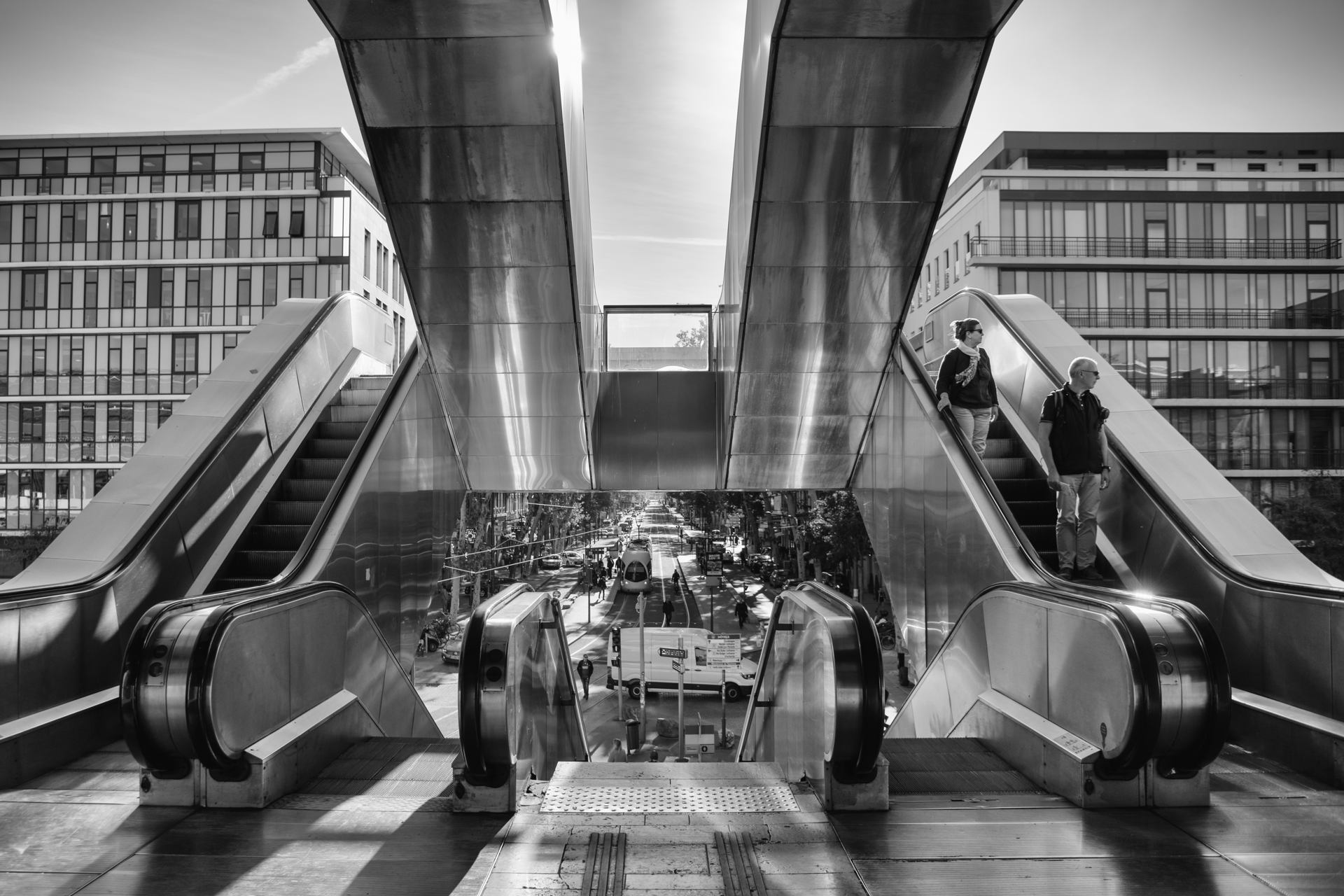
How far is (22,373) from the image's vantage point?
4491cm

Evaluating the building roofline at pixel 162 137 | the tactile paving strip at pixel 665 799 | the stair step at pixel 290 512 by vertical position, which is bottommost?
the tactile paving strip at pixel 665 799

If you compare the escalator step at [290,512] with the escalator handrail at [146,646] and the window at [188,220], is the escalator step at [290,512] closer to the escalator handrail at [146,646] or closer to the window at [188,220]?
the escalator handrail at [146,646]

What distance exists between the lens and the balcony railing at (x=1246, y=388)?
3906cm

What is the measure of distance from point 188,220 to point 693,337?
144 feet

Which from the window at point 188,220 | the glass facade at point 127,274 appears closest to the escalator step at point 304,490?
the glass facade at point 127,274

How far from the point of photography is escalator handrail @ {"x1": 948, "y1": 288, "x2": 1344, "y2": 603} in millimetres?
5441

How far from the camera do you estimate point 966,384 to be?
8.62 m

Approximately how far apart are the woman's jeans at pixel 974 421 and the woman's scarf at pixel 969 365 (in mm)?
286

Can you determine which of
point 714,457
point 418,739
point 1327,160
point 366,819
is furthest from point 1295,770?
point 1327,160

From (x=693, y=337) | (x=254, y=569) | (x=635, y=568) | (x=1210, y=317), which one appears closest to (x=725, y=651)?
(x=693, y=337)

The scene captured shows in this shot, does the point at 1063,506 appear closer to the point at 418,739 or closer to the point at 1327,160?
the point at 418,739

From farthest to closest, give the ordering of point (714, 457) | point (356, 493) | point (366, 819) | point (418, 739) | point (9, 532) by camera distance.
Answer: point (9, 532), point (714, 457), point (356, 493), point (418, 739), point (366, 819)

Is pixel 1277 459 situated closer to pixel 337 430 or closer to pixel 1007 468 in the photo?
pixel 1007 468

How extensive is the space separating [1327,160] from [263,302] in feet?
190
